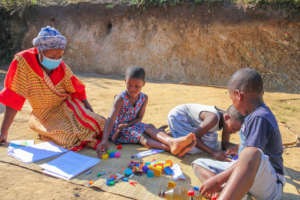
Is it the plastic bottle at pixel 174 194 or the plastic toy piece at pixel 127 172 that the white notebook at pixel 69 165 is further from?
the plastic bottle at pixel 174 194

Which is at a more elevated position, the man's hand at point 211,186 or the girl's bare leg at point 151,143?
the man's hand at point 211,186

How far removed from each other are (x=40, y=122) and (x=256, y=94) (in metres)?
2.69

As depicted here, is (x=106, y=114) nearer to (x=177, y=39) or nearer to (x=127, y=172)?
(x=127, y=172)

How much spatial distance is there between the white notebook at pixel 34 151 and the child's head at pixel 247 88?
208 cm

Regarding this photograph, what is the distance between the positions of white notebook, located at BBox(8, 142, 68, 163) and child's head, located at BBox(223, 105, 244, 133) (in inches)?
76.0

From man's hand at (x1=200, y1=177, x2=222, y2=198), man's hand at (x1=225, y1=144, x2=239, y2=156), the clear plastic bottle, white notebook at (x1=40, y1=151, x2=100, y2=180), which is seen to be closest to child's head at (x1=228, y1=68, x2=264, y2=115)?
man's hand at (x1=200, y1=177, x2=222, y2=198)

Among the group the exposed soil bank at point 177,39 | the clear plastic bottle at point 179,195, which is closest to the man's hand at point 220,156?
the clear plastic bottle at point 179,195

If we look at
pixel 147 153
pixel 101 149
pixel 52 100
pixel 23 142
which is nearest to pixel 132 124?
pixel 147 153

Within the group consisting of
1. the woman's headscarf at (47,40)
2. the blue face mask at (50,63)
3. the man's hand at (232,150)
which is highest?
the woman's headscarf at (47,40)

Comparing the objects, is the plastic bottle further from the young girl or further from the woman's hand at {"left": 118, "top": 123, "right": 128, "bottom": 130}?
the woman's hand at {"left": 118, "top": 123, "right": 128, "bottom": 130}

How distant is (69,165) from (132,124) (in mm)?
1064

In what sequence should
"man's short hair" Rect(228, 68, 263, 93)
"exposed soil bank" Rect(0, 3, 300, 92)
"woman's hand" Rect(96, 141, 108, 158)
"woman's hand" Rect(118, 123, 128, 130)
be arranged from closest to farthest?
"man's short hair" Rect(228, 68, 263, 93), "woman's hand" Rect(96, 141, 108, 158), "woman's hand" Rect(118, 123, 128, 130), "exposed soil bank" Rect(0, 3, 300, 92)

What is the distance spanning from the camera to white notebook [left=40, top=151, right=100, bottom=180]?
2.37 meters

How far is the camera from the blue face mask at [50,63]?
2994mm
